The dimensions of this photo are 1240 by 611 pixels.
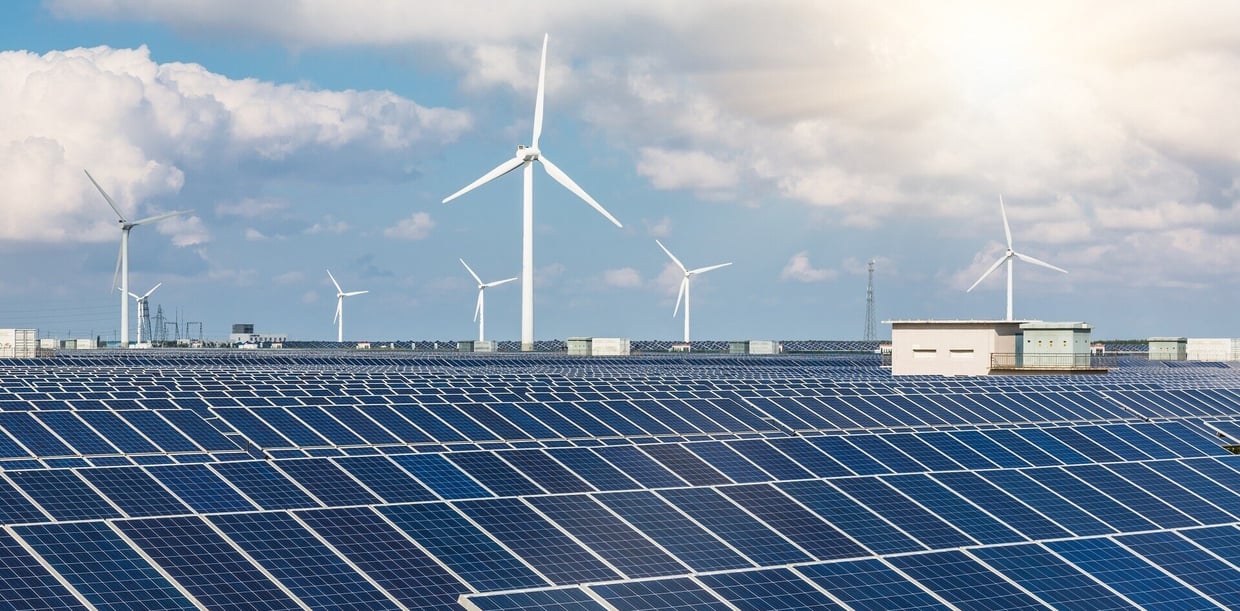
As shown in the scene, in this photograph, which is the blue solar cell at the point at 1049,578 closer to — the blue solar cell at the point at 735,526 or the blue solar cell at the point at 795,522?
the blue solar cell at the point at 795,522

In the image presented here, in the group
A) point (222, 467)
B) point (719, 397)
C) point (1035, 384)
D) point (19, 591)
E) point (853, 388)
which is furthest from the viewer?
point (1035, 384)

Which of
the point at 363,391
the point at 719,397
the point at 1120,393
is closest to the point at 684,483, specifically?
the point at 719,397

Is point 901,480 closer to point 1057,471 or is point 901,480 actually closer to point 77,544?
point 1057,471

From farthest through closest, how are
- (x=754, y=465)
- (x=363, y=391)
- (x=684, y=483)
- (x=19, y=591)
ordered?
(x=363, y=391)
(x=754, y=465)
(x=684, y=483)
(x=19, y=591)

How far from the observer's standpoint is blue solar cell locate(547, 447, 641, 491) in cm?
3546

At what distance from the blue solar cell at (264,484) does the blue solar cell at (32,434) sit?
554 centimetres

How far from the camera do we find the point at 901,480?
38750mm

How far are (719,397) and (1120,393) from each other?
22.7 meters

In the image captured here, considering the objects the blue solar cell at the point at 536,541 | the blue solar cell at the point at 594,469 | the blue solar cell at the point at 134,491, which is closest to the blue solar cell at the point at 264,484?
the blue solar cell at the point at 134,491

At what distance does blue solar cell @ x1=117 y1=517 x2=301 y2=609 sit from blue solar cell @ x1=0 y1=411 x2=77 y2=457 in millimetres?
9342

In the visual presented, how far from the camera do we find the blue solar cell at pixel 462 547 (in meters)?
27.5

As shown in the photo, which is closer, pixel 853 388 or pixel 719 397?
pixel 719 397

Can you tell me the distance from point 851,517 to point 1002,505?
5.73 meters

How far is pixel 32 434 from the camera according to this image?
37.1 meters
